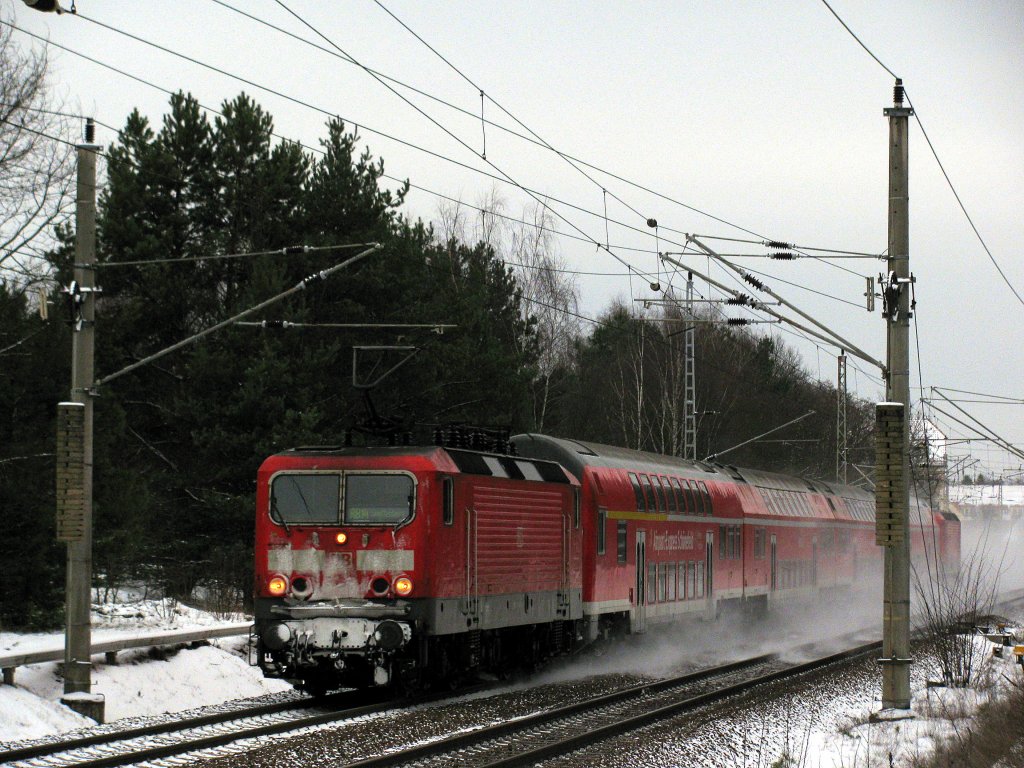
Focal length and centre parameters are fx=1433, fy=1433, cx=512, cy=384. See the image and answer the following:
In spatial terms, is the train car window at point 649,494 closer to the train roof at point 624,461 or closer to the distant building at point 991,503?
the train roof at point 624,461

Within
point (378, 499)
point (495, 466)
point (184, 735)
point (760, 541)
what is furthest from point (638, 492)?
point (184, 735)

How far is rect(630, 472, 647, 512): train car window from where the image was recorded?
23.0m

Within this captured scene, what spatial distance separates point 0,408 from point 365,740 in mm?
11737

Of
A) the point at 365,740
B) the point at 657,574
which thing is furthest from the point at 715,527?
the point at 365,740

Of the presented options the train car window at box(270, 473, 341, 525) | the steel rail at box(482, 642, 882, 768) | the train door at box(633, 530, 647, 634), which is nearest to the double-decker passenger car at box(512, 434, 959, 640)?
the train door at box(633, 530, 647, 634)

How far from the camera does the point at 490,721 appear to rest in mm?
14859

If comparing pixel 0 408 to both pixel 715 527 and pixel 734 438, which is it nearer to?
pixel 715 527

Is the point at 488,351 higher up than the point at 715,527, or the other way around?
the point at 488,351

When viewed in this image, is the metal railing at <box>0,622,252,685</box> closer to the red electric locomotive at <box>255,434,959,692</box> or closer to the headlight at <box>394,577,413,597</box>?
the red electric locomotive at <box>255,434,959,692</box>

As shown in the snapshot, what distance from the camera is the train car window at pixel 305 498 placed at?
53.6 ft

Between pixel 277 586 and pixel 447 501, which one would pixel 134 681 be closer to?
pixel 277 586

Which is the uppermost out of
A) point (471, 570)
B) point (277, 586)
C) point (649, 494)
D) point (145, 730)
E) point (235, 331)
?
point (235, 331)

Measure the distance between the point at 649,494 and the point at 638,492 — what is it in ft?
2.36

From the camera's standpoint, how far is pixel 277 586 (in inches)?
638
